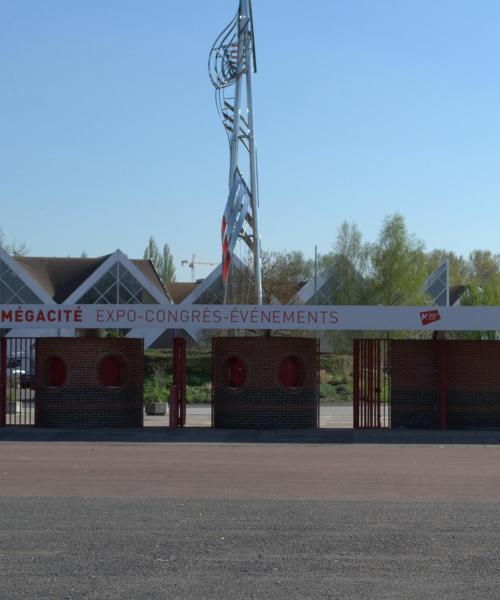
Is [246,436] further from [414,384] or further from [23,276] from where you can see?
[23,276]

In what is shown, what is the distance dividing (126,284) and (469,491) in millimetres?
50702

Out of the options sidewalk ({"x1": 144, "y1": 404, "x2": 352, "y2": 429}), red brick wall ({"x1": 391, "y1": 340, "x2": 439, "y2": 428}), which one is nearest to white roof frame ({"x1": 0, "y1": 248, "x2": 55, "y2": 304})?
sidewalk ({"x1": 144, "y1": 404, "x2": 352, "y2": 429})

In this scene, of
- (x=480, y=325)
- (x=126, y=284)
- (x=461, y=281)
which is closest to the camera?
(x=480, y=325)

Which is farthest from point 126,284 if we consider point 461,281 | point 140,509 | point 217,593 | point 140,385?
point 217,593

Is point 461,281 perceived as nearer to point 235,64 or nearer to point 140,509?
point 235,64

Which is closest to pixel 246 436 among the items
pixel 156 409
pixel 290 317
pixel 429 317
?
pixel 290 317

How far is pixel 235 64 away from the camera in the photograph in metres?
41.0

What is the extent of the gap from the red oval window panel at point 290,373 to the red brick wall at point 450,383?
2.49 m

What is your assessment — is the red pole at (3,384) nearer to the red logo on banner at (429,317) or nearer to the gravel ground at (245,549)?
the red logo on banner at (429,317)

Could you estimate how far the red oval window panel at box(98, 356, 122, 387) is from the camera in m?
26.5

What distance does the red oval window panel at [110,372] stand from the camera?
86.8 feet

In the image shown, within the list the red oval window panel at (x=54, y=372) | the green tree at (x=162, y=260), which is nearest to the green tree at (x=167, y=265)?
the green tree at (x=162, y=260)

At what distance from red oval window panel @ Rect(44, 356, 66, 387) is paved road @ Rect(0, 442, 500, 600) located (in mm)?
7253

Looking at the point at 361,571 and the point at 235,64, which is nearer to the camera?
the point at 361,571
